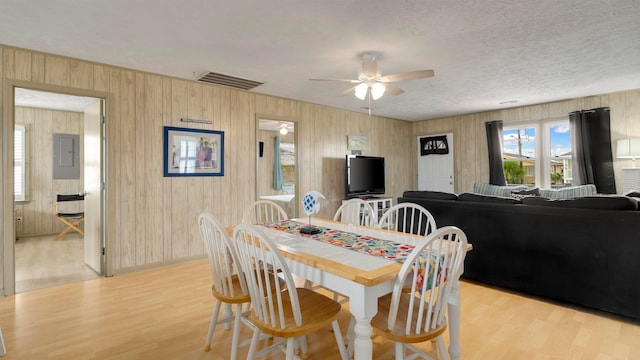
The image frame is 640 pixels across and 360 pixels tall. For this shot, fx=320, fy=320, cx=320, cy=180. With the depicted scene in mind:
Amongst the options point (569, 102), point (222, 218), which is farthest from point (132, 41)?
point (569, 102)

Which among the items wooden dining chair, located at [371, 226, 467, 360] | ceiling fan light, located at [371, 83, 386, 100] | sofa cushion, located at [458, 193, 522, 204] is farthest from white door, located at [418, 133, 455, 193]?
wooden dining chair, located at [371, 226, 467, 360]

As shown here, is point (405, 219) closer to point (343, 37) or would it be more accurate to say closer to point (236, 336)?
point (236, 336)

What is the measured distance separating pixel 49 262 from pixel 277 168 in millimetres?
4607

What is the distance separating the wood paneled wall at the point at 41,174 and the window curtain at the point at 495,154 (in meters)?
8.12

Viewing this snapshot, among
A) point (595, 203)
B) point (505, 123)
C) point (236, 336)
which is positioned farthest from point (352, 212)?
point (505, 123)

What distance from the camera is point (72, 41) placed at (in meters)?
2.94

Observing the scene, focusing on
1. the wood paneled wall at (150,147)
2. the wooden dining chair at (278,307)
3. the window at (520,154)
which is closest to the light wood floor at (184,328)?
the wooden dining chair at (278,307)

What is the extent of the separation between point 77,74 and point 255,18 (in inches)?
88.8

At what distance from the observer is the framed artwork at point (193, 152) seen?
403 cm

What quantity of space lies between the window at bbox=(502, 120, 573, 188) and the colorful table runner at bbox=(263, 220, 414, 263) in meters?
5.15

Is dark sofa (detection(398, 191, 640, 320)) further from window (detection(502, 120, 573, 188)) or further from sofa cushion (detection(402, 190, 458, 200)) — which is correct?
window (detection(502, 120, 573, 188))

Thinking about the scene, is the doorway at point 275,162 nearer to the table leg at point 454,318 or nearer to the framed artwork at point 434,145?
the framed artwork at point 434,145

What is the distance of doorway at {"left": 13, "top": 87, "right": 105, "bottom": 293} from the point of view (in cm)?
370

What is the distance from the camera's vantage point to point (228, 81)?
4.15 m
